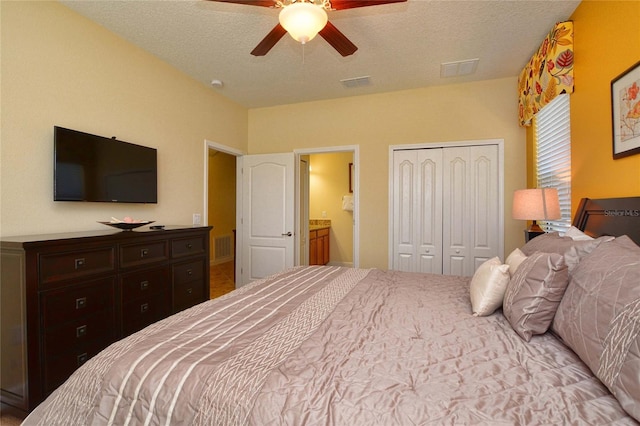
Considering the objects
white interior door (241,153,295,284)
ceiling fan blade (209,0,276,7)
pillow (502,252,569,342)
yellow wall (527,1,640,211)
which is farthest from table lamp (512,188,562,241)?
white interior door (241,153,295,284)

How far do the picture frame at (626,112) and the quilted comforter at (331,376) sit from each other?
1335mm

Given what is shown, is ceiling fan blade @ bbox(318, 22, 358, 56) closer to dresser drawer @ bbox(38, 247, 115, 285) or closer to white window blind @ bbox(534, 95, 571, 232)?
white window blind @ bbox(534, 95, 571, 232)

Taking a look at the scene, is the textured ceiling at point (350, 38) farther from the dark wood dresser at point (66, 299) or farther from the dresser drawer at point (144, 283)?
the dresser drawer at point (144, 283)

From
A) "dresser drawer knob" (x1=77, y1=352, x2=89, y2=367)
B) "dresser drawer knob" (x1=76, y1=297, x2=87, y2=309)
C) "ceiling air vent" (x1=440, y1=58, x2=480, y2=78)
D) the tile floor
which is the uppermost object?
"ceiling air vent" (x1=440, y1=58, x2=480, y2=78)

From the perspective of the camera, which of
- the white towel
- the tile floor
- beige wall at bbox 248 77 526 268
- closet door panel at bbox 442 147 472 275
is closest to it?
beige wall at bbox 248 77 526 268

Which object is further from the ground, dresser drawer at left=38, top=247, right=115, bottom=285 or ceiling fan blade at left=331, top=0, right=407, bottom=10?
ceiling fan blade at left=331, top=0, right=407, bottom=10

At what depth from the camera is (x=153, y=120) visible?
2.92 m

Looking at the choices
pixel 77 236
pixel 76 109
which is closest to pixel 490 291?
pixel 77 236

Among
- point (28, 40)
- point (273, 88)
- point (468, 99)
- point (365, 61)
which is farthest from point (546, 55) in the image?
point (28, 40)

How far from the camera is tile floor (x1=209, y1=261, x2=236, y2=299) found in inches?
168

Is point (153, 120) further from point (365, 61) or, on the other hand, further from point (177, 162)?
point (365, 61)

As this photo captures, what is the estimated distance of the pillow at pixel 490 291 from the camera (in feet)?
4.50

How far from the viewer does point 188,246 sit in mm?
2719

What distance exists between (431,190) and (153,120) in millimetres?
3160
